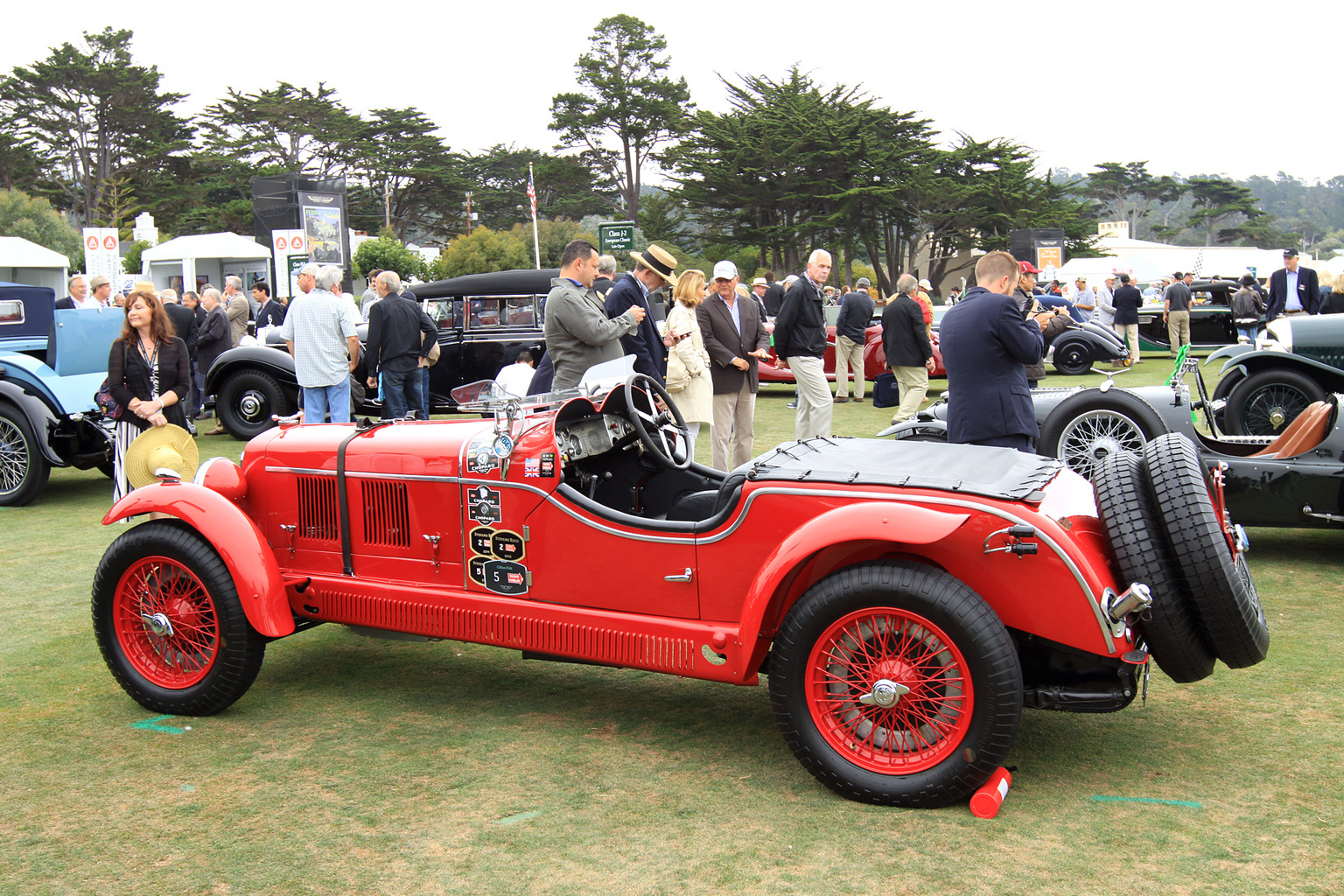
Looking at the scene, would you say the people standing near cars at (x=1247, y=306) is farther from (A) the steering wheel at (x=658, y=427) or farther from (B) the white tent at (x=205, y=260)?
(B) the white tent at (x=205, y=260)

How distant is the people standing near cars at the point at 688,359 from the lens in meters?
7.20

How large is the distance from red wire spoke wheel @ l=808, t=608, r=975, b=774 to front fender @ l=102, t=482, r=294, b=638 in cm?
209

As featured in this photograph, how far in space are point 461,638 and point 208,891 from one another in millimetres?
1298

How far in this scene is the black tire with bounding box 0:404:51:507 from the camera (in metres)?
8.12

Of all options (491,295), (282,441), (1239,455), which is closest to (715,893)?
(282,441)

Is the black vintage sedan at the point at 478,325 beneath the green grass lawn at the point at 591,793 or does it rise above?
above

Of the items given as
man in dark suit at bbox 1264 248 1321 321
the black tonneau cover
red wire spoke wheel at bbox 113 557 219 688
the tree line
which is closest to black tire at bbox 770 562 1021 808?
the black tonneau cover

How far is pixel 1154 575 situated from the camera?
2.95 metres

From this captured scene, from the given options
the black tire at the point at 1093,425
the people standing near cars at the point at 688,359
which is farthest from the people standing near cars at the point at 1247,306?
the people standing near cars at the point at 688,359

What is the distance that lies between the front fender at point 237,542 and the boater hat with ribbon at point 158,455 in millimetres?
957

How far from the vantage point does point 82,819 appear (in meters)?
3.06

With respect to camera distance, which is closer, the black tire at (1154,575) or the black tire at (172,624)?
the black tire at (1154,575)

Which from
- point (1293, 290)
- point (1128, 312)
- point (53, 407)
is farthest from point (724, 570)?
point (1128, 312)

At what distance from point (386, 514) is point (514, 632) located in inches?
29.6
